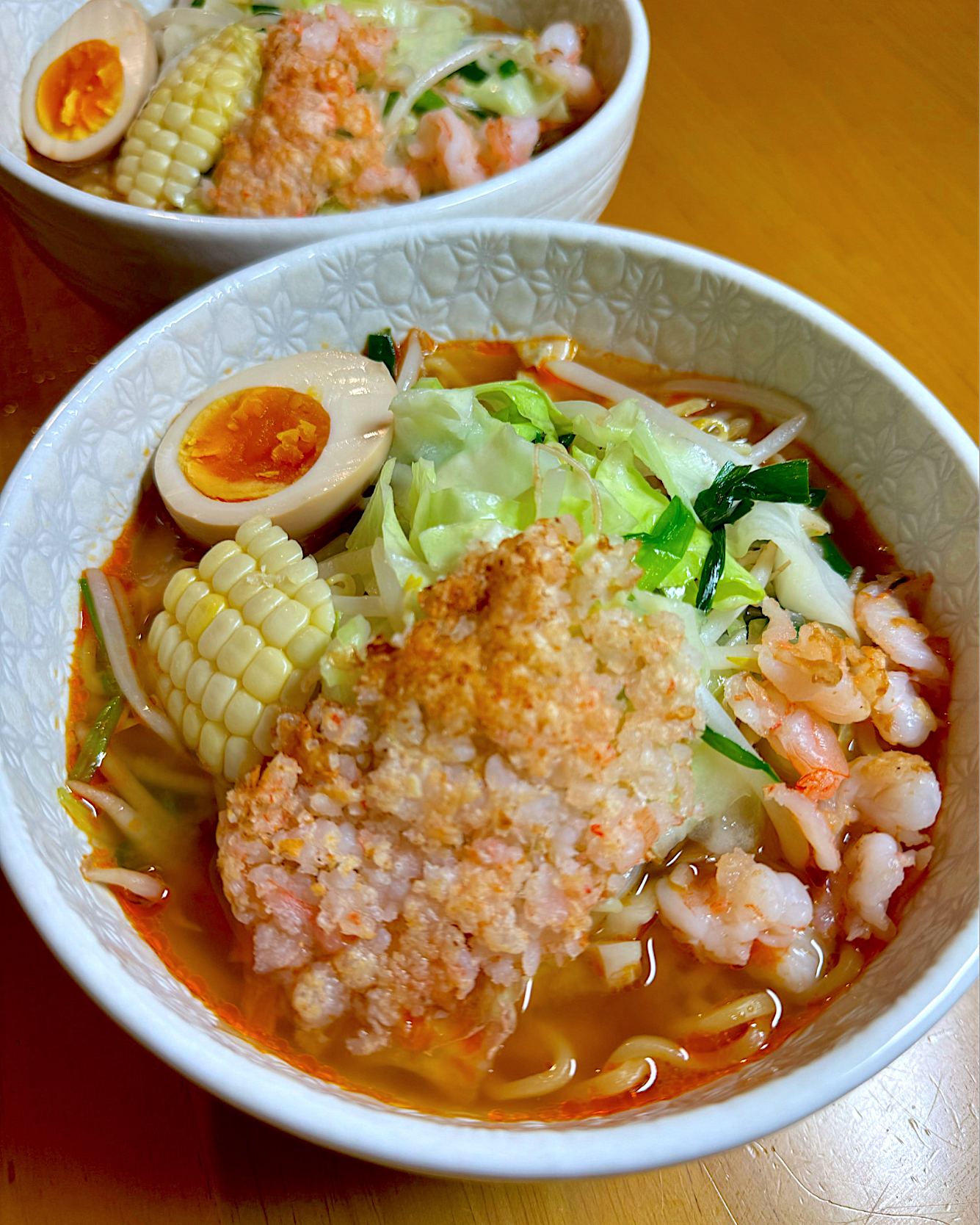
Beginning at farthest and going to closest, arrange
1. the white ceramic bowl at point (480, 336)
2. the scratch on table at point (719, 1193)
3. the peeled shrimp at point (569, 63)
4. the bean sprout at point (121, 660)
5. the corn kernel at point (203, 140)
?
the peeled shrimp at point (569, 63) → the corn kernel at point (203, 140) → the bean sprout at point (121, 660) → the scratch on table at point (719, 1193) → the white ceramic bowl at point (480, 336)

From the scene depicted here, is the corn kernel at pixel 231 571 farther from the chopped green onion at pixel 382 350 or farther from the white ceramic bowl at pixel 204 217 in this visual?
the white ceramic bowl at pixel 204 217

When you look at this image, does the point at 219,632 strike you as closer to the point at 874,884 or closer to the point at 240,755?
the point at 240,755

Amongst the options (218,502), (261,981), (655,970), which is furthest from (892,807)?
(218,502)

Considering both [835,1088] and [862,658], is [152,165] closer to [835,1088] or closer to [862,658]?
[862,658]

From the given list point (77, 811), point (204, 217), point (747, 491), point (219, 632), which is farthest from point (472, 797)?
point (204, 217)

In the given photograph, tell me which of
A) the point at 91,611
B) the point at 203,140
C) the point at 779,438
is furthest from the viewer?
the point at 203,140

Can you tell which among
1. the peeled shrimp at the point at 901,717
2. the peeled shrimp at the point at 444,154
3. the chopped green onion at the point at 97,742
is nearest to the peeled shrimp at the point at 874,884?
the peeled shrimp at the point at 901,717
